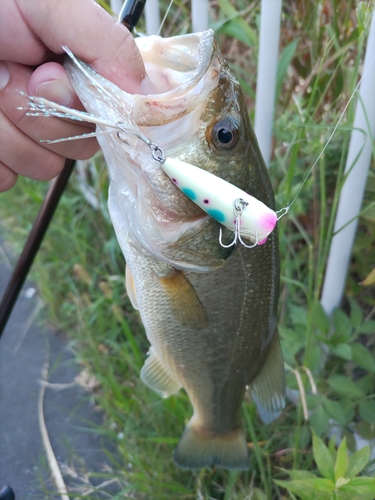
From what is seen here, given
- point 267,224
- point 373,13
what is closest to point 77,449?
point 267,224

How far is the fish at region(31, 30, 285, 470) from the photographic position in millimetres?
851

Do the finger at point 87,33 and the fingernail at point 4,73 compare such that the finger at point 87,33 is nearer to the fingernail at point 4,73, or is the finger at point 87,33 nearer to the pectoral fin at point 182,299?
the fingernail at point 4,73

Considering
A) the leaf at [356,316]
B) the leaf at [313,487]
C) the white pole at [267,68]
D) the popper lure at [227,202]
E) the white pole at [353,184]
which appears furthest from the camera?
the leaf at [356,316]

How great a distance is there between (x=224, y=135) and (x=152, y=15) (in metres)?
1.22

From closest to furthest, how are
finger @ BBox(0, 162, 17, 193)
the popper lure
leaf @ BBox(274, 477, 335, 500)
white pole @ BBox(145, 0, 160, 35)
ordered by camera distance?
the popper lure → leaf @ BBox(274, 477, 335, 500) → finger @ BBox(0, 162, 17, 193) → white pole @ BBox(145, 0, 160, 35)

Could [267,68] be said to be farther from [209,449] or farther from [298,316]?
[209,449]

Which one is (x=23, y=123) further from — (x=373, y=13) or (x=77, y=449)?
(x=77, y=449)

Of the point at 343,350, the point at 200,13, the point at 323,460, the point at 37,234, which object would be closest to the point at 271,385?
the point at 323,460

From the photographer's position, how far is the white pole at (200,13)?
1.58 m

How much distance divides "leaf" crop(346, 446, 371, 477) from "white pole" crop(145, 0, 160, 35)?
5.30 ft

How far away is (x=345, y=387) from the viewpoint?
142 cm

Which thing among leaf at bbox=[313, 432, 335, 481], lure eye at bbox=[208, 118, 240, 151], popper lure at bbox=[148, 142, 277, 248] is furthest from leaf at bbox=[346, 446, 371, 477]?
lure eye at bbox=[208, 118, 240, 151]

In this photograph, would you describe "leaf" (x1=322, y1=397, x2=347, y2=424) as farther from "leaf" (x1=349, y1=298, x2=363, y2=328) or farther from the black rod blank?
the black rod blank

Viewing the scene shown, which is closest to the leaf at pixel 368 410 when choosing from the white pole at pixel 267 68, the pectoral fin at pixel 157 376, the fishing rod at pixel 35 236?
the pectoral fin at pixel 157 376
